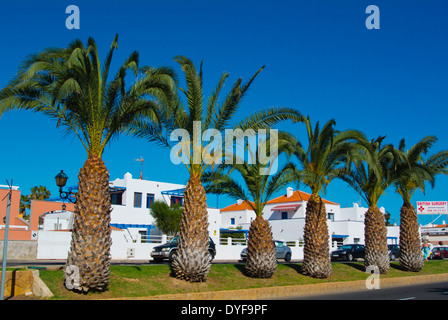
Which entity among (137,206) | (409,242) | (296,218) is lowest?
(409,242)

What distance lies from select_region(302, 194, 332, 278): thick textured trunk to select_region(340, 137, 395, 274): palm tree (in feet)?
13.0

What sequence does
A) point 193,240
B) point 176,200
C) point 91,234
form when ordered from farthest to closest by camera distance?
point 176,200
point 193,240
point 91,234

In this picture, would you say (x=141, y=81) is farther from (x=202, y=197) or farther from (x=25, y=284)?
(x=25, y=284)

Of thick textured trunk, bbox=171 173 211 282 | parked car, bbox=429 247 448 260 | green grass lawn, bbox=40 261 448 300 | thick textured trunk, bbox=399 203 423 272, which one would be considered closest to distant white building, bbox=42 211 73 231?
green grass lawn, bbox=40 261 448 300

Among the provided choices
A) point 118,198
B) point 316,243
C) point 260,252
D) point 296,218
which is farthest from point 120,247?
point 296,218

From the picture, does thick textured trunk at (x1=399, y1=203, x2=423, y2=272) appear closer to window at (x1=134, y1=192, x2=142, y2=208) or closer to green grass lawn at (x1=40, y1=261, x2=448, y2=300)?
green grass lawn at (x1=40, y1=261, x2=448, y2=300)

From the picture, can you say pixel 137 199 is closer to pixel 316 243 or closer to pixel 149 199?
pixel 149 199

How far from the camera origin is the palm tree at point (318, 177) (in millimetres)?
18531

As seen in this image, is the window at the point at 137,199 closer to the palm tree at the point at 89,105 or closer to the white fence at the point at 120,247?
the white fence at the point at 120,247

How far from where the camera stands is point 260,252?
16844mm

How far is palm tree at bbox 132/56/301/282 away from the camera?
14.2 metres

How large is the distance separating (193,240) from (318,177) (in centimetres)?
730

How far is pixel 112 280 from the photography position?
12969 mm

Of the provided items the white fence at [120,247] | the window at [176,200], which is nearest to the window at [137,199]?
the window at [176,200]
